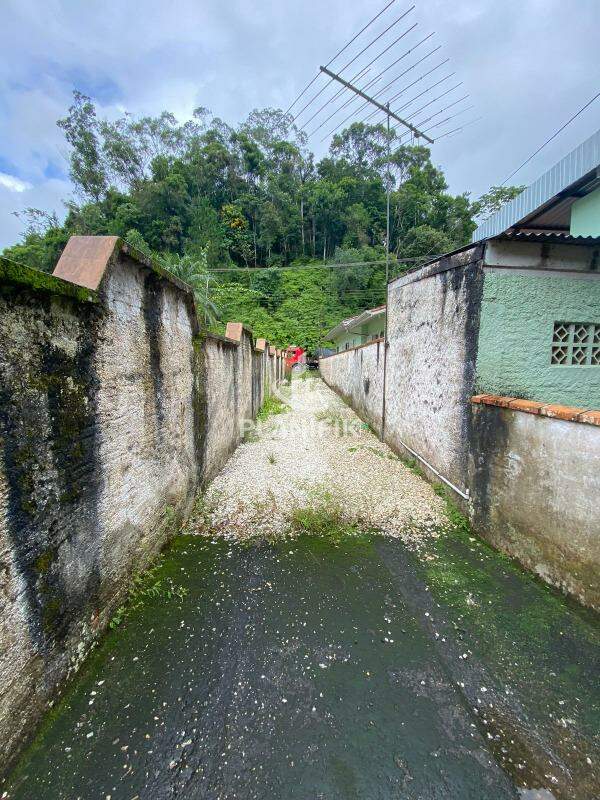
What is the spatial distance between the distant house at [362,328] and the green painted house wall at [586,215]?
9565 millimetres

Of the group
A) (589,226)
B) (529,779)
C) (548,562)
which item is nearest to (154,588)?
(529,779)

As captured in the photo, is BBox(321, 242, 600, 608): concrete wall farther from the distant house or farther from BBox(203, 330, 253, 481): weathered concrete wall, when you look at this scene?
the distant house

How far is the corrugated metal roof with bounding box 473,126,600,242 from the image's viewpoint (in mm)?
2775

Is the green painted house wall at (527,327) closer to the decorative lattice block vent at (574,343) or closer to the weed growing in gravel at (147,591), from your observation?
the decorative lattice block vent at (574,343)

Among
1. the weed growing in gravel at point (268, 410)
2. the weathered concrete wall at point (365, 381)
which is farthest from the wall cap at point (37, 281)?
the weed growing in gravel at point (268, 410)

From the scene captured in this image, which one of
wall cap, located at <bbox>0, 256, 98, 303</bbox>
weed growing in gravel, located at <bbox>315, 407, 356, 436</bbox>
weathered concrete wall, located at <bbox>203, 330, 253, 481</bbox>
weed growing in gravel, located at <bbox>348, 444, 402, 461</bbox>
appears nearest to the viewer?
wall cap, located at <bbox>0, 256, 98, 303</bbox>

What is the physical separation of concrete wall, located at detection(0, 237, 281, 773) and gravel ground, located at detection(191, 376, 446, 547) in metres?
0.94

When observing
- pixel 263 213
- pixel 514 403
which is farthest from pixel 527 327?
pixel 263 213

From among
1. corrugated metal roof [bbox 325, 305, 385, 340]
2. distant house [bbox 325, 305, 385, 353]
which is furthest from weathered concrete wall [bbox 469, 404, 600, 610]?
corrugated metal roof [bbox 325, 305, 385, 340]

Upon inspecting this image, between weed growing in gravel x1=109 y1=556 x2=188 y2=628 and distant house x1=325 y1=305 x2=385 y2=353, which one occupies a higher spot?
distant house x1=325 y1=305 x2=385 y2=353

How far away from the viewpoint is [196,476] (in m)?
3.92

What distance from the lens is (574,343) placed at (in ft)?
12.0

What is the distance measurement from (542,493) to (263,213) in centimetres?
3530

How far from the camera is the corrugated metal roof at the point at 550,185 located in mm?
2775
